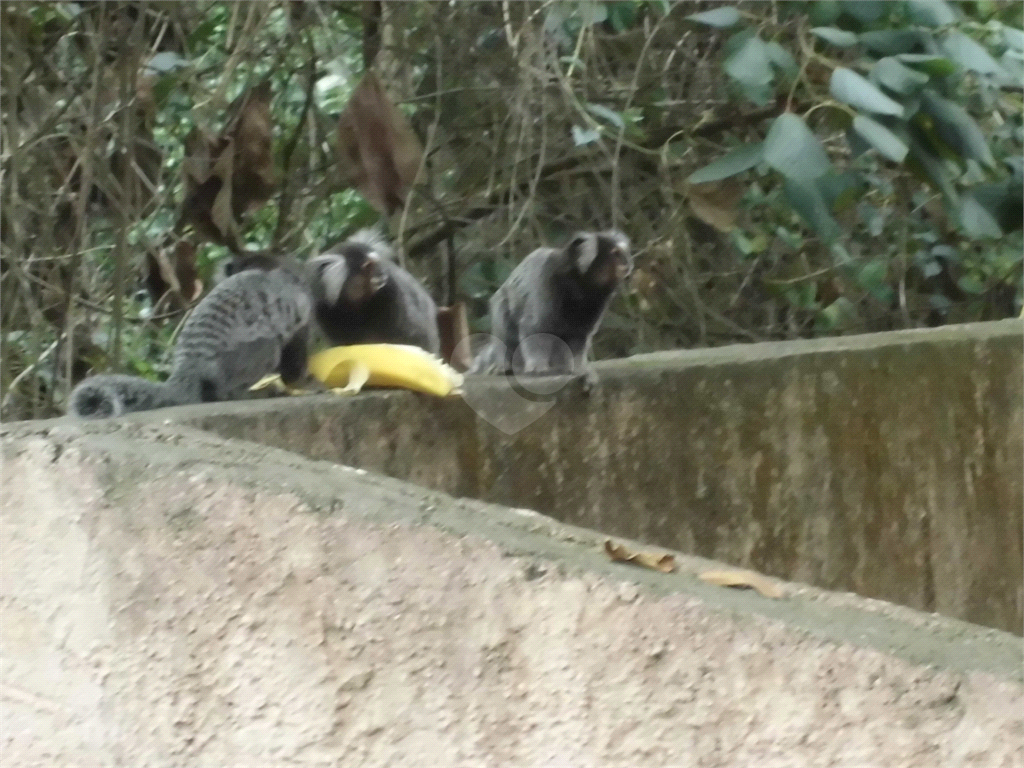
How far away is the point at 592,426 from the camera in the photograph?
3.15 meters

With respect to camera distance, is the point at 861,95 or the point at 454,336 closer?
the point at 861,95

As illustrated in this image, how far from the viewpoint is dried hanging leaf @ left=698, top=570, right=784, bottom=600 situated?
61.4 inches

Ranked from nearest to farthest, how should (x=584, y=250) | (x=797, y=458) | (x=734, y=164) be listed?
(x=797, y=458) < (x=734, y=164) < (x=584, y=250)

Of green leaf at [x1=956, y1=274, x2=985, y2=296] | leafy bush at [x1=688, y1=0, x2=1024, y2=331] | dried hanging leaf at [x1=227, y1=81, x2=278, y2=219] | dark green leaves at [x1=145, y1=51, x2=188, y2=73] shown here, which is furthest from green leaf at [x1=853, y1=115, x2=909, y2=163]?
green leaf at [x1=956, y1=274, x2=985, y2=296]

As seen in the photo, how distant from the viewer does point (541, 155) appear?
4.10 m

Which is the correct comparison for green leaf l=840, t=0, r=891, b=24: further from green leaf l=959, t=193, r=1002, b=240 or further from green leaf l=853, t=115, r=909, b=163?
green leaf l=959, t=193, r=1002, b=240

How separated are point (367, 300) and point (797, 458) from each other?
1.32m

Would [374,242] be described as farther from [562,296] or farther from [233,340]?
[233,340]

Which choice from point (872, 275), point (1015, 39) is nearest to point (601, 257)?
point (1015, 39)

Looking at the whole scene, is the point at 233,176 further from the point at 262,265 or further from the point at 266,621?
the point at 266,621

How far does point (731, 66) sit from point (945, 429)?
3.83 ft

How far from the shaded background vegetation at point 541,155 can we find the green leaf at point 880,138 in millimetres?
11

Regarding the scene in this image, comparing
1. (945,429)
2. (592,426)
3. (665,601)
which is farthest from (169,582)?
(945,429)

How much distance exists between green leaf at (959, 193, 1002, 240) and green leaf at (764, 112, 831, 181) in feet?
2.51
